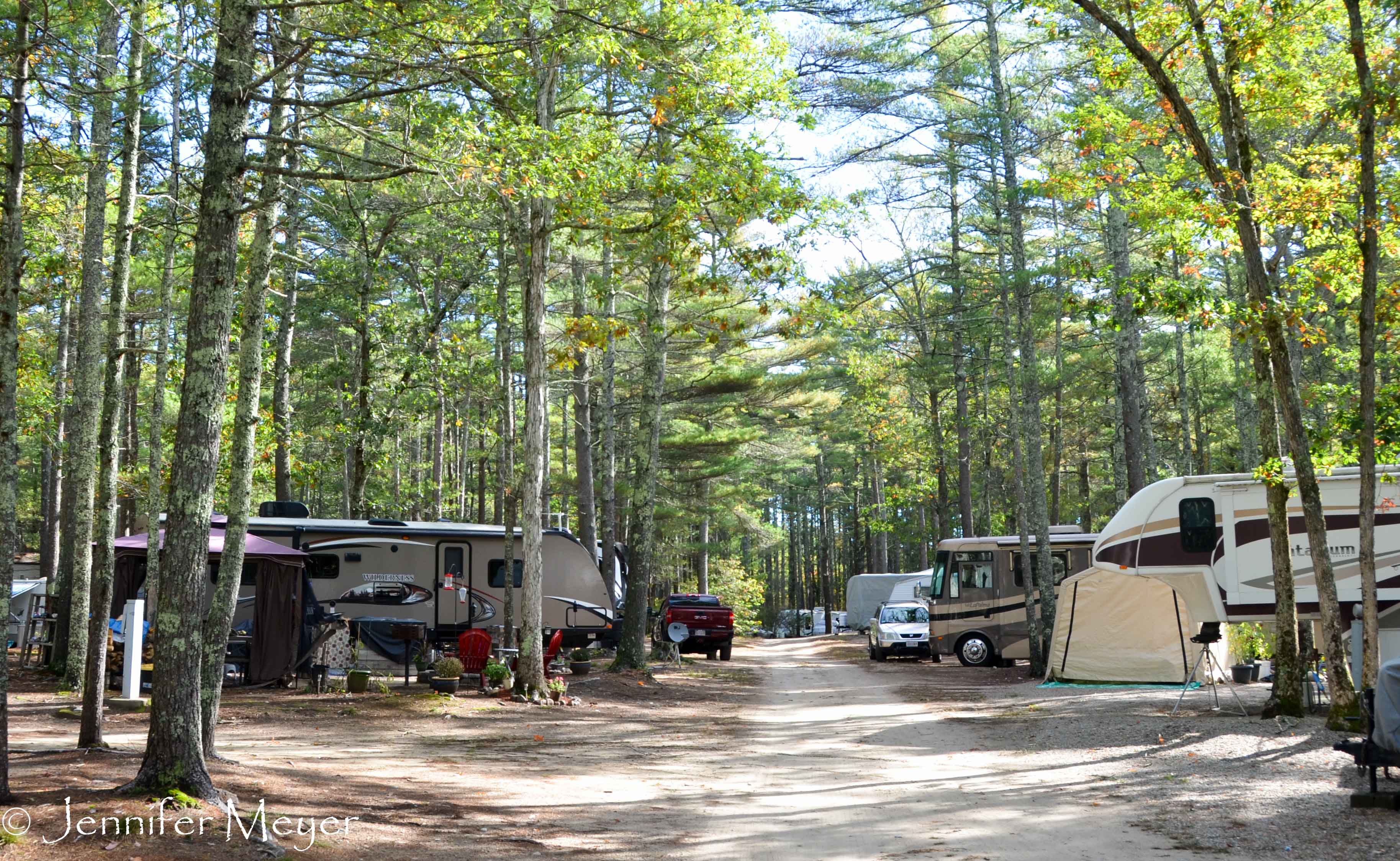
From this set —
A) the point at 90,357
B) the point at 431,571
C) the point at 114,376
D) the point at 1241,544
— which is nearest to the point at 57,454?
the point at 431,571

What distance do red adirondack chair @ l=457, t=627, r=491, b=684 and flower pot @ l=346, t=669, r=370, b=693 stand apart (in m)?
1.42

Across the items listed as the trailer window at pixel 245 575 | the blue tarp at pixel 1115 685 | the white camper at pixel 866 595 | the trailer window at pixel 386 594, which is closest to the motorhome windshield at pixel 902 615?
the blue tarp at pixel 1115 685

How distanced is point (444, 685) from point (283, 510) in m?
6.79

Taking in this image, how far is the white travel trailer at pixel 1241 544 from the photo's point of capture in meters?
15.4

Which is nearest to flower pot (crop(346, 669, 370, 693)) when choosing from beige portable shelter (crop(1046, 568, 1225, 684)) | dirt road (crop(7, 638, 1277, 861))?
dirt road (crop(7, 638, 1277, 861))

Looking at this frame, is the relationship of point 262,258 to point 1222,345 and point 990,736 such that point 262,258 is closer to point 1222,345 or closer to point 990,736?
point 990,736

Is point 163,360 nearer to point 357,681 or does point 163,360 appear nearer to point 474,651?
point 357,681

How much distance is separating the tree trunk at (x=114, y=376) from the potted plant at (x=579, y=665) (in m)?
7.00

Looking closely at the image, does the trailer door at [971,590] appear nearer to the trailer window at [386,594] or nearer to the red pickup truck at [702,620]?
the red pickup truck at [702,620]

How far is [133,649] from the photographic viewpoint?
11.9m

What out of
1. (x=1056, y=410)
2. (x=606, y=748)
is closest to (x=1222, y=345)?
(x=1056, y=410)

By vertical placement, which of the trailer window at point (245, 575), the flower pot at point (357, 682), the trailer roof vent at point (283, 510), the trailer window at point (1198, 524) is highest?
the trailer roof vent at point (283, 510)

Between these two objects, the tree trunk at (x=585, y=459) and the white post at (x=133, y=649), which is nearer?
the white post at (x=133, y=649)

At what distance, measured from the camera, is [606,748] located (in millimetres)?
10688
